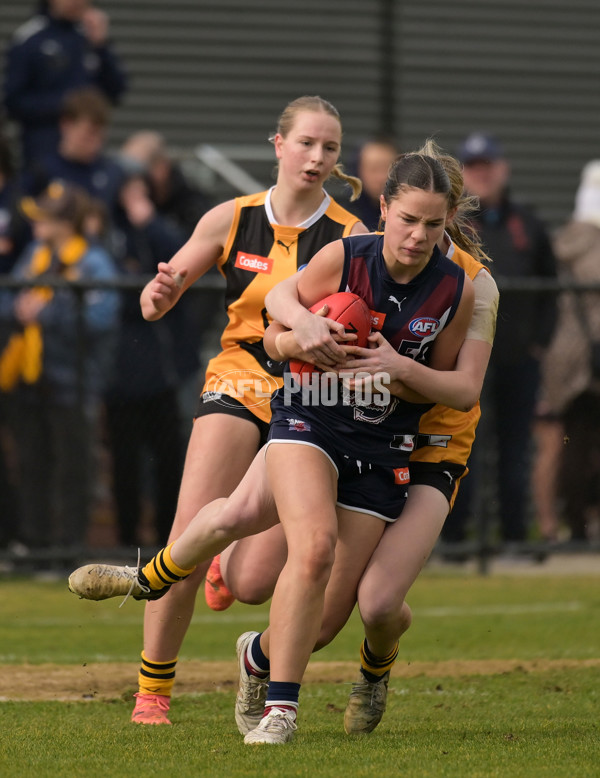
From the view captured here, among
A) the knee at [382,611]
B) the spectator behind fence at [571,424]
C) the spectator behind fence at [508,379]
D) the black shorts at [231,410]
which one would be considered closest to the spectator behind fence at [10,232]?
the spectator behind fence at [508,379]

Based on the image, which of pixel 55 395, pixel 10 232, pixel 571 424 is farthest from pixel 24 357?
pixel 571 424

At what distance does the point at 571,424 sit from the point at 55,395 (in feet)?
13.5

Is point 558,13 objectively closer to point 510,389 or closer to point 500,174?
point 500,174

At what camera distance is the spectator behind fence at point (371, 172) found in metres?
10.6

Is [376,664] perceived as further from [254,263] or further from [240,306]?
[254,263]

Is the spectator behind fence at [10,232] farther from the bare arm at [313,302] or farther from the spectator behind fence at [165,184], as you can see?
the bare arm at [313,302]

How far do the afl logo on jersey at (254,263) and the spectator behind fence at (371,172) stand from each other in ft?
15.2

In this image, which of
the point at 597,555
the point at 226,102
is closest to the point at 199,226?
the point at 597,555

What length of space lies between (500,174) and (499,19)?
5992 millimetres

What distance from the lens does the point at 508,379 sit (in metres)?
11.0

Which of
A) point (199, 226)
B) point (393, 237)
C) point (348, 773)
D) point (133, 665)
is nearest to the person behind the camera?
point (348, 773)

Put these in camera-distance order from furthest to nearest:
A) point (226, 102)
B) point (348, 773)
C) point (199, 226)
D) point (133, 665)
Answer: point (226, 102) < point (133, 665) < point (199, 226) < point (348, 773)

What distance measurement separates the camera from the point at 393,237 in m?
5.00

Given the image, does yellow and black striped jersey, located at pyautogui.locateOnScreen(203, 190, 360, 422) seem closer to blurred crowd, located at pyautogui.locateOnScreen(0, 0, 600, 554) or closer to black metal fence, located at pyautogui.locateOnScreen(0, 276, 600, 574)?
blurred crowd, located at pyautogui.locateOnScreen(0, 0, 600, 554)
